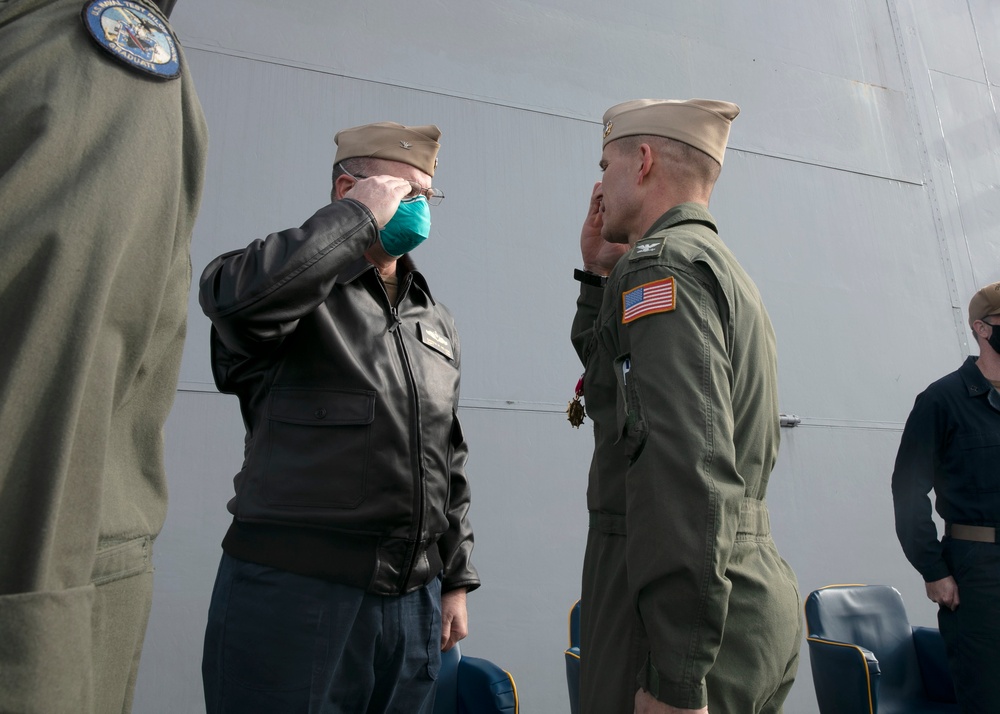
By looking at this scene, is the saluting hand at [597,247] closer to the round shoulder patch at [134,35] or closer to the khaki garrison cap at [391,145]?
the khaki garrison cap at [391,145]

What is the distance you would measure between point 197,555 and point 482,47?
2398mm

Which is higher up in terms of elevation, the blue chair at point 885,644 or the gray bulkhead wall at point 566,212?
the gray bulkhead wall at point 566,212

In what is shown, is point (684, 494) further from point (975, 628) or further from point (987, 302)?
point (987, 302)

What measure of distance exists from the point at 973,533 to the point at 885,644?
543mm

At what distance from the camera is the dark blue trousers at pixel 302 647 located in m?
1.39

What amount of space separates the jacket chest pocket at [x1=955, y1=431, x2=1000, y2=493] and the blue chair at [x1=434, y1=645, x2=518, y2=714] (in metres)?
1.94

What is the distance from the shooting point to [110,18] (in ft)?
2.34

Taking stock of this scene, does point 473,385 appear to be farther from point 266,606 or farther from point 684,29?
point 684,29

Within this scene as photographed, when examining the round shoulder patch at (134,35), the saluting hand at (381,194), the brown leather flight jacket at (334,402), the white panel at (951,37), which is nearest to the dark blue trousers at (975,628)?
the brown leather flight jacket at (334,402)

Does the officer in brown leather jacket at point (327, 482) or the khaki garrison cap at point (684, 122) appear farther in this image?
the khaki garrison cap at point (684, 122)

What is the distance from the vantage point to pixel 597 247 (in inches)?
78.7

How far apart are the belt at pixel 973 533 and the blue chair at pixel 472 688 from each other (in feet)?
6.05

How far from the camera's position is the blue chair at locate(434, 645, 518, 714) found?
1970 millimetres

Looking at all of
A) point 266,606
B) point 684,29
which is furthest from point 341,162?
point 684,29
